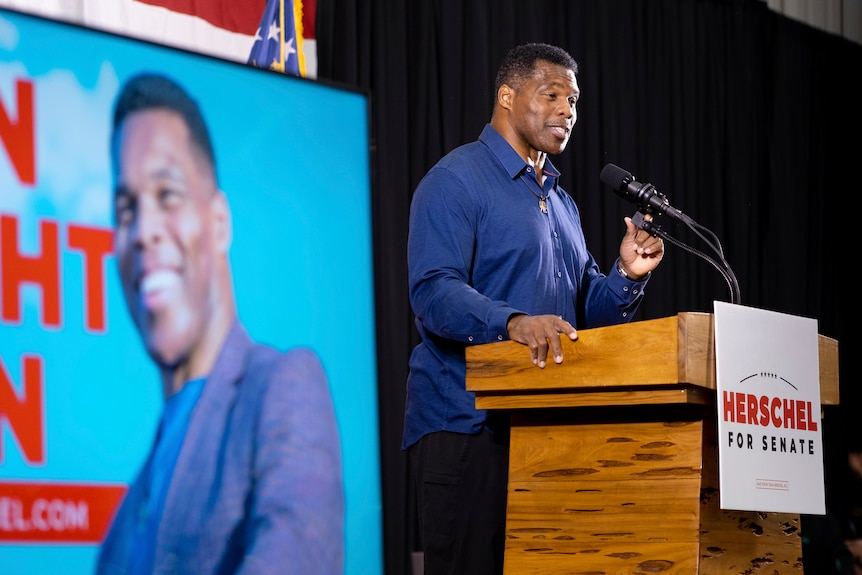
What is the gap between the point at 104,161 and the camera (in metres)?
2.46

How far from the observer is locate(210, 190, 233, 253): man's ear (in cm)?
267

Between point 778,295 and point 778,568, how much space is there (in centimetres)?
429

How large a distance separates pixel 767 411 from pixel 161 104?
4.97ft

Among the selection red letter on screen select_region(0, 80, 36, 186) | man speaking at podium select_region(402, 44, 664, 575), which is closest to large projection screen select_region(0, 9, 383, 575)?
red letter on screen select_region(0, 80, 36, 186)

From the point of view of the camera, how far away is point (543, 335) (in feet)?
6.59

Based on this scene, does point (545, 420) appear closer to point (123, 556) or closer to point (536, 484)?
point (536, 484)

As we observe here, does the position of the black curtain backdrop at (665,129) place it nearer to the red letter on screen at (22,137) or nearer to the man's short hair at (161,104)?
the man's short hair at (161,104)

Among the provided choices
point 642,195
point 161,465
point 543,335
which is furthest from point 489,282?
point 161,465

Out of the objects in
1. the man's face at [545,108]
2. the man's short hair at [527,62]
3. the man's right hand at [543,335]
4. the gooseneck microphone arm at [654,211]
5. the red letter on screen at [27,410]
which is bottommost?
the red letter on screen at [27,410]

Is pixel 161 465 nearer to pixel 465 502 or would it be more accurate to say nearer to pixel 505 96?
pixel 465 502

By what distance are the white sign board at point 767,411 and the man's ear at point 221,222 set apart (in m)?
1.25

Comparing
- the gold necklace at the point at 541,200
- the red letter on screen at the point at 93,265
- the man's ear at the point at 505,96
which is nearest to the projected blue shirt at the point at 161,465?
the red letter on screen at the point at 93,265

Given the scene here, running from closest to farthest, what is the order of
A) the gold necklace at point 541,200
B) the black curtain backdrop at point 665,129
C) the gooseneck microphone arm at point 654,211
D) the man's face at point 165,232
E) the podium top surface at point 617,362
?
the podium top surface at point 617,362
the gooseneck microphone arm at point 654,211
the man's face at point 165,232
the gold necklace at point 541,200
the black curtain backdrop at point 665,129

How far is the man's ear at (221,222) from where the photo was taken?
2669mm
